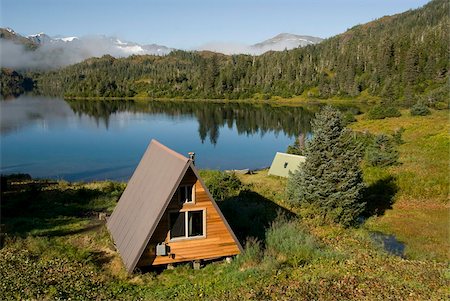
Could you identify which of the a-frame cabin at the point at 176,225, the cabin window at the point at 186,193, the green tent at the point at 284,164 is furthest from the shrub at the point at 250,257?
the green tent at the point at 284,164

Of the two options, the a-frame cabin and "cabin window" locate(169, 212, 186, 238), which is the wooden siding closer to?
the a-frame cabin

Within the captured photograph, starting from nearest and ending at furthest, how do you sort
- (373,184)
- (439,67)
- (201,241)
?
(201,241)
(373,184)
(439,67)

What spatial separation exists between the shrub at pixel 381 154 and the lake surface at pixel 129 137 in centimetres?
1884

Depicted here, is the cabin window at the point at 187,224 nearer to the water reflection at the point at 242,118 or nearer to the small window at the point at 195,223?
the small window at the point at 195,223

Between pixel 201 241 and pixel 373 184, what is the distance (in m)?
23.8

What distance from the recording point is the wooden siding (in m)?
19.5

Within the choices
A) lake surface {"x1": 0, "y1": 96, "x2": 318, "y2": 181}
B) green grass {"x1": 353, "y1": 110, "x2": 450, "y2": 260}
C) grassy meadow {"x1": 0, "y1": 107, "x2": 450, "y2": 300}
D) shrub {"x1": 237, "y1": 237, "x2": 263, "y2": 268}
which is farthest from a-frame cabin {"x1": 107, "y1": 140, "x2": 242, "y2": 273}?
lake surface {"x1": 0, "y1": 96, "x2": 318, "y2": 181}

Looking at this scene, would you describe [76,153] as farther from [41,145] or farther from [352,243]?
[352,243]

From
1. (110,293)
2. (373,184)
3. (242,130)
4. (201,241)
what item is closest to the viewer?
(110,293)

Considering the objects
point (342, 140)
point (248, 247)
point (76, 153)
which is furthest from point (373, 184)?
point (76, 153)

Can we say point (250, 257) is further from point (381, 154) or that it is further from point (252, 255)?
point (381, 154)

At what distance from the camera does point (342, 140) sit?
29.6 metres

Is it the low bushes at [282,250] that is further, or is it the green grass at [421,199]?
the green grass at [421,199]

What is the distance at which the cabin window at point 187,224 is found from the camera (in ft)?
64.8
